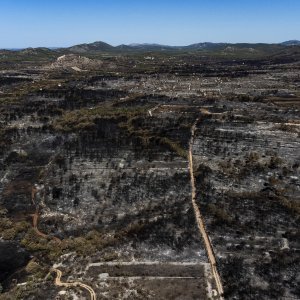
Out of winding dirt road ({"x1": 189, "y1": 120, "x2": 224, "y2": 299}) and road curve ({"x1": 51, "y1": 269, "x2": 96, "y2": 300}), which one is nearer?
road curve ({"x1": 51, "y1": 269, "x2": 96, "y2": 300})

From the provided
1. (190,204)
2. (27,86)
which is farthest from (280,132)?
(27,86)

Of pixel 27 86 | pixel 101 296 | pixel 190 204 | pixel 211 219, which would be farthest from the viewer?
pixel 27 86

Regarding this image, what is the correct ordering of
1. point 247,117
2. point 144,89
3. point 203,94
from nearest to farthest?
point 247,117 < point 203,94 < point 144,89

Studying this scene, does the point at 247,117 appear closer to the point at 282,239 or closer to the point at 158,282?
the point at 282,239

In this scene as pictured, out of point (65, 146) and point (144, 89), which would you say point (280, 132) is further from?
point (144, 89)

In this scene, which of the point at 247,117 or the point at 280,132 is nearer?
the point at 280,132

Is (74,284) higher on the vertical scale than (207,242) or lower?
lower

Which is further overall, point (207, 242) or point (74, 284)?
point (207, 242)

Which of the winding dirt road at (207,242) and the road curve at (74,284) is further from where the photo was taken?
the winding dirt road at (207,242)

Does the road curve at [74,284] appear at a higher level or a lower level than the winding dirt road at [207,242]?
lower

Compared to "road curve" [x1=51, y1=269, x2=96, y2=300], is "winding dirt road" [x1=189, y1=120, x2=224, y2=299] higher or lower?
higher
